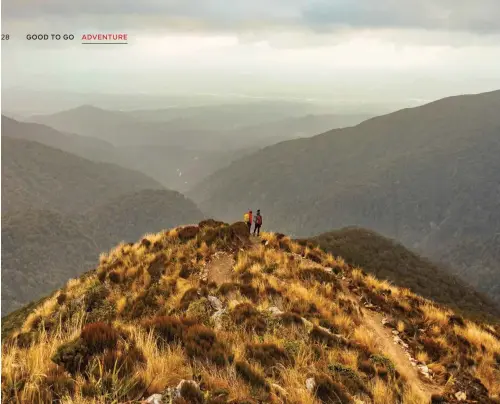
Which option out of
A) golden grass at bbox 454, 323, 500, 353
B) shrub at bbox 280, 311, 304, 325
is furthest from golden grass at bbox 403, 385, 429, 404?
golden grass at bbox 454, 323, 500, 353

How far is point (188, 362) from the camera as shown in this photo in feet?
22.5

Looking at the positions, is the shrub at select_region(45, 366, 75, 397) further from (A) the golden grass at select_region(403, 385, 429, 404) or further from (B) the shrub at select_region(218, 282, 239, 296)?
(B) the shrub at select_region(218, 282, 239, 296)

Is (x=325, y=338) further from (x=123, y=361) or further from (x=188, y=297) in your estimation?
(x=123, y=361)

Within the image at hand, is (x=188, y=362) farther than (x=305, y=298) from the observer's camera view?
No

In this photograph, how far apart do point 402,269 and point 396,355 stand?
390 ft

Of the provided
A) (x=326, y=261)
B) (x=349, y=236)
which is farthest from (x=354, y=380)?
(x=349, y=236)

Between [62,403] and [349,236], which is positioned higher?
[62,403]

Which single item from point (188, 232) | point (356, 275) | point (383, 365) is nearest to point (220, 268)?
point (188, 232)

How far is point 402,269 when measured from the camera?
121438 millimetres

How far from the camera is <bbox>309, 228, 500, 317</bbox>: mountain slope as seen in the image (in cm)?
10100

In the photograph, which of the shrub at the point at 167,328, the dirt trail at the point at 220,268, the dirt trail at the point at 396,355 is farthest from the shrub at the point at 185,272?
the shrub at the point at 167,328

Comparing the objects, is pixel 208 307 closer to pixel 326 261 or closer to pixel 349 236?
pixel 326 261

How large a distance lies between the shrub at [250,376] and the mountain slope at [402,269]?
86425 millimetres

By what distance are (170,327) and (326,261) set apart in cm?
1522
